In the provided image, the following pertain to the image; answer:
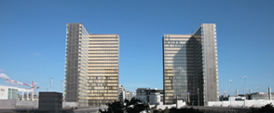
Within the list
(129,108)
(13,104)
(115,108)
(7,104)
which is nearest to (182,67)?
(13,104)

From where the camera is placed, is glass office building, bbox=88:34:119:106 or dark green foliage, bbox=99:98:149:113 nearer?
dark green foliage, bbox=99:98:149:113

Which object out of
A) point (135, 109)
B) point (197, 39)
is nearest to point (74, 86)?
point (197, 39)

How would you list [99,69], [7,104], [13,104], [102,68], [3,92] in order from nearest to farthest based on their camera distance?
[7,104], [13,104], [3,92], [99,69], [102,68]

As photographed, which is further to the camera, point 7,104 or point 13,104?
point 13,104

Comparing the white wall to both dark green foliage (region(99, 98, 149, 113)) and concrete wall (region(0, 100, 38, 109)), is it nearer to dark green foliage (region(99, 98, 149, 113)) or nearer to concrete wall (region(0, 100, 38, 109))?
concrete wall (region(0, 100, 38, 109))

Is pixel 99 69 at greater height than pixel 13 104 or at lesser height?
greater

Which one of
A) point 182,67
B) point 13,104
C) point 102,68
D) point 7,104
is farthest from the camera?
point 102,68

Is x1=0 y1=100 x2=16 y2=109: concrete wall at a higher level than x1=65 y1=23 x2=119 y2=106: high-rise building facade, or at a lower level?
lower

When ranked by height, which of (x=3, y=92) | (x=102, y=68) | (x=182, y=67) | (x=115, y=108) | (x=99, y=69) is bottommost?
(x=3, y=92)

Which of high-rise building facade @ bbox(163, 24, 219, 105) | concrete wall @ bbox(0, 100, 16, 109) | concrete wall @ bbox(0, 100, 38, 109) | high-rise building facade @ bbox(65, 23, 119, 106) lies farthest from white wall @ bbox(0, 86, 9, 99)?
high-rise building facade @ bbox(163, 24, 219, 105)

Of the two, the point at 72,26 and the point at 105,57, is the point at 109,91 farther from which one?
the point at 72,26

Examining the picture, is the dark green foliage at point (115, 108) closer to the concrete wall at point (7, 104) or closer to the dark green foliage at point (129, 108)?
the dark green foliage at point (129, 108)

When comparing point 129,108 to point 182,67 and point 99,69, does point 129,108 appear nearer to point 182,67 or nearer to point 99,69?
point 182,67

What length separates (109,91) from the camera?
650 feet
